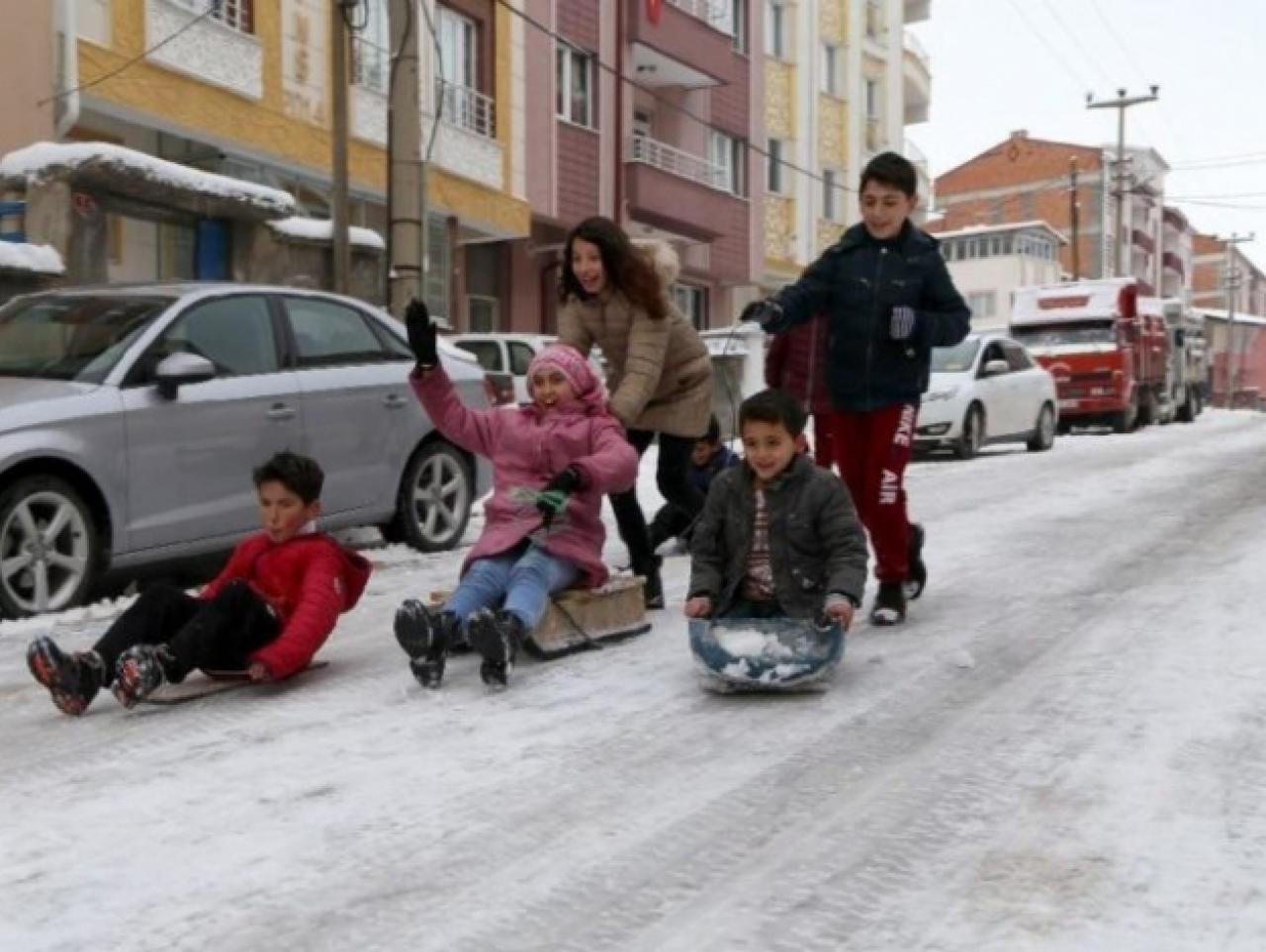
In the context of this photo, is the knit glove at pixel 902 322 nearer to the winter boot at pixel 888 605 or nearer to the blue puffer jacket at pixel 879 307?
the blue puffer jacket at pixel 879 307

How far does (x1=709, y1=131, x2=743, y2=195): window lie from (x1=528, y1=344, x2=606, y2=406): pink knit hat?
1047 inches

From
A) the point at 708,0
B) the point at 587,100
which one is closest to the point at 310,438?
the point at 587,100

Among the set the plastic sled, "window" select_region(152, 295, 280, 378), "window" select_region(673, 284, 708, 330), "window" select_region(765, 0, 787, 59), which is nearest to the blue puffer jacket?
the plastic sled

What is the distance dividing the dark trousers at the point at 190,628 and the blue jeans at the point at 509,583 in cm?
68

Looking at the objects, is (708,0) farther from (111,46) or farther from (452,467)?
(452,467)

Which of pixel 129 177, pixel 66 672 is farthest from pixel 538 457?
pixel 129 177

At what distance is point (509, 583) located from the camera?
531 cm

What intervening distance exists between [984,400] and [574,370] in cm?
1377

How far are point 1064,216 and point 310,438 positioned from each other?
Result: 3221 inches

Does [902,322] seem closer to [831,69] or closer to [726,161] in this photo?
[726,161]

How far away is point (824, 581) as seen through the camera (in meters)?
4.96

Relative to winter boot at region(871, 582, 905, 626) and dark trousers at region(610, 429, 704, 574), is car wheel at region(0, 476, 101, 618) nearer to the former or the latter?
dark trousers at region(610, 429, 704, 574)

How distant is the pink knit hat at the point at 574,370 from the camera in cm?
557

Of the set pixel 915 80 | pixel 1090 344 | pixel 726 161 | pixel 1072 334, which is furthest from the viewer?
pixel 915 80
